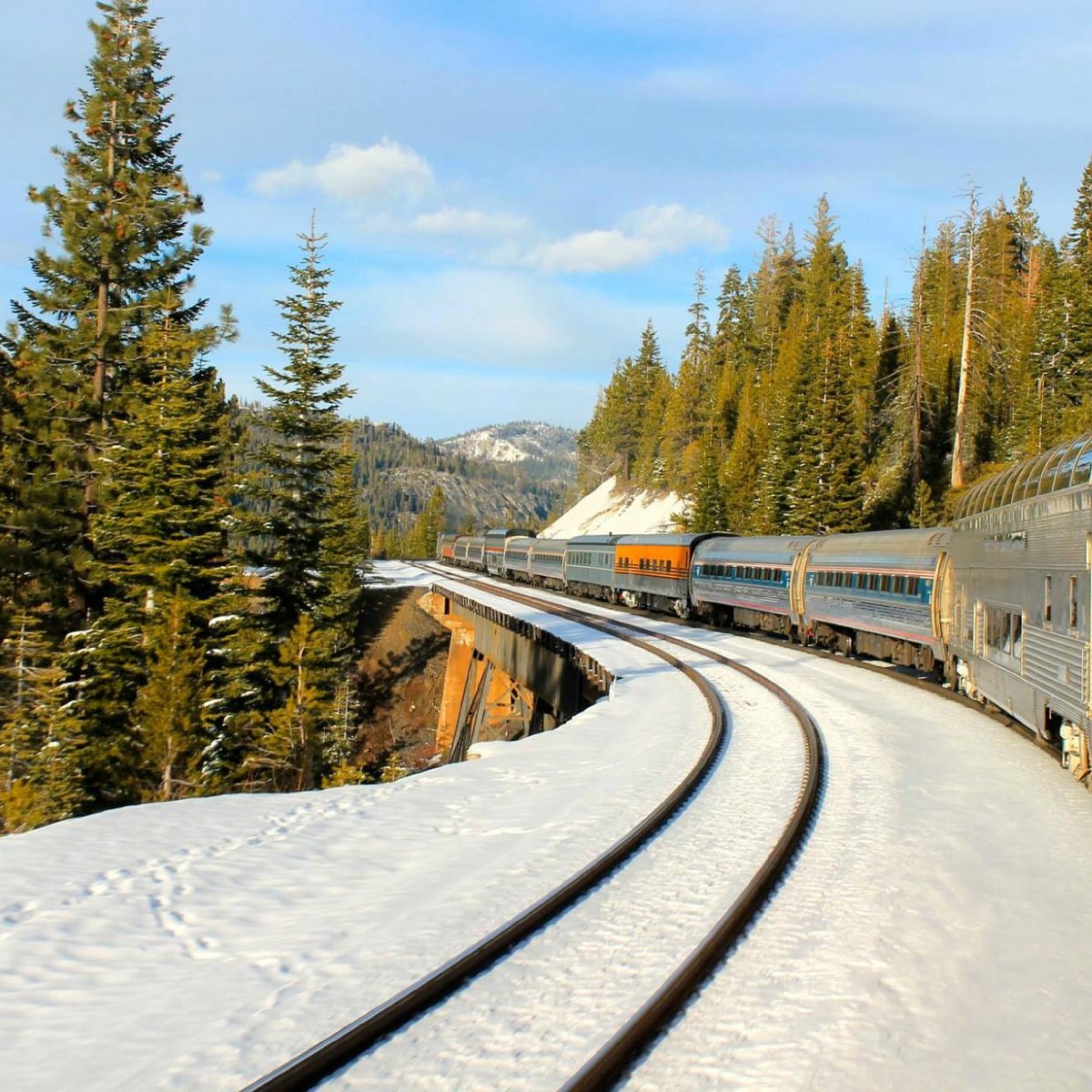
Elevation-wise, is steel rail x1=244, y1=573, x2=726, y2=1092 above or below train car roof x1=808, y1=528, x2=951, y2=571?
below

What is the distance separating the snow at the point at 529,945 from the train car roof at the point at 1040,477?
374 centimetres

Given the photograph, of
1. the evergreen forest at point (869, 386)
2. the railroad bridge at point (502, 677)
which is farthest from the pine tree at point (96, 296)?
the evergreen forest at point (869, 386)

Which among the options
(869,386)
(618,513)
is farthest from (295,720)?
(618,513)

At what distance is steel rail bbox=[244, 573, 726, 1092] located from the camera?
14.3 ft

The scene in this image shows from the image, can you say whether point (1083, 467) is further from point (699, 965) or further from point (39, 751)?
point (39, 751)

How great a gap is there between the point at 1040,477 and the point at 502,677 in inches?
1280

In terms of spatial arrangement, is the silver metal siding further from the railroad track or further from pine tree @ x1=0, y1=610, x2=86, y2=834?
pine tree @ x1=0, y1=610, x2=86, y2=834

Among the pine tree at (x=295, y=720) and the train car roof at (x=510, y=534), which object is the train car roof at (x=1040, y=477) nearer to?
the pine tree at (x=295, y=720)

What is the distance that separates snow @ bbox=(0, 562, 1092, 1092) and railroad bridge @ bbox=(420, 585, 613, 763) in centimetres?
1125

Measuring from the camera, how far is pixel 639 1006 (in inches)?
207

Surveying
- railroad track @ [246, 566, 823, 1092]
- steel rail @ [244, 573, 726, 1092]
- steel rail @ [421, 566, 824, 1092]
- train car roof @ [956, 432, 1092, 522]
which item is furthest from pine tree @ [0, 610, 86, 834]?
train car roof @ [956, 432, 1092, 522]

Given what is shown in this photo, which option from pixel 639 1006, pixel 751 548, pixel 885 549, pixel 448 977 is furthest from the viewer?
pixel 751 548

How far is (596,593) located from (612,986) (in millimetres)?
47557

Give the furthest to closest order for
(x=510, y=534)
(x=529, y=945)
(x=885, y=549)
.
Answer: (x=510, y=534), (x=885, y=549), (x=529, y=945)
